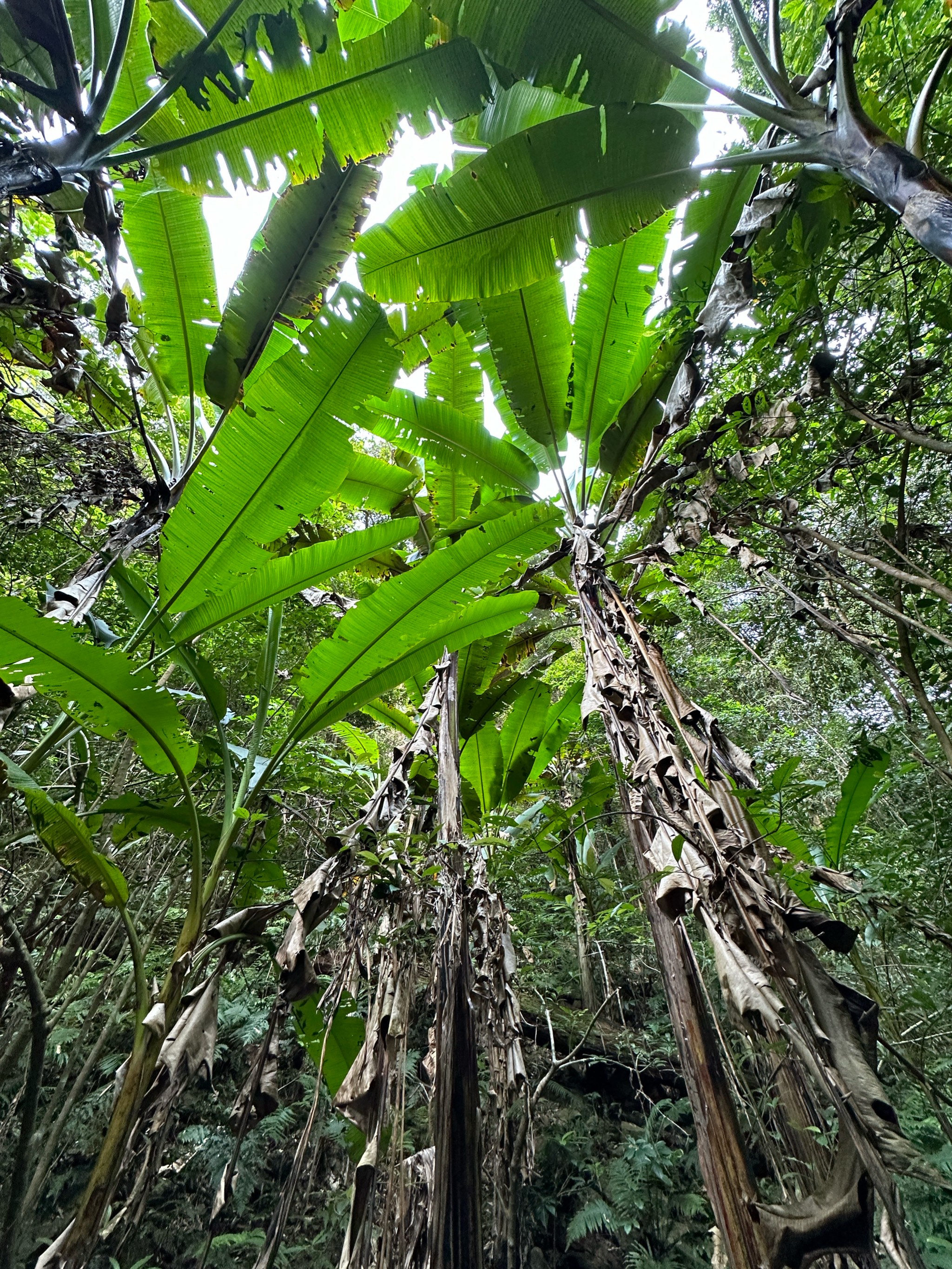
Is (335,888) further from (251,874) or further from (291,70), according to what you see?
(291,70)

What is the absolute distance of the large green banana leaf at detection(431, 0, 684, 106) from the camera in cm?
122

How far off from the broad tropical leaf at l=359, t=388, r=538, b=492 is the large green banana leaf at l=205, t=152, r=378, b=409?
2.21 ft

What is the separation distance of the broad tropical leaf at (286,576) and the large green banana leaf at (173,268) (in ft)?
1.86

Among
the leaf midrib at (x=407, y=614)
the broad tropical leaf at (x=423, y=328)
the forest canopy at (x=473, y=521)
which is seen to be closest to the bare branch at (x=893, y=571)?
the forest canopy at (x=473, y=521)

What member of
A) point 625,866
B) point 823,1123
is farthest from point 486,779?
point 625,866

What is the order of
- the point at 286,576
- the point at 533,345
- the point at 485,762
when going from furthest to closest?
the point at 485,762 < the point at 533,345 < the point at 286,576

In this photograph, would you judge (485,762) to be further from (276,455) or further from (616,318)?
(616,318)

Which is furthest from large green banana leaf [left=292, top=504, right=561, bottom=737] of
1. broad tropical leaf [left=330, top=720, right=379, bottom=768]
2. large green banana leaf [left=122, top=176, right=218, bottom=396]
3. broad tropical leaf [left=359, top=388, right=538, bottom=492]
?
broad tropical leaf [left=330, top=720, right=379, bottom=768]

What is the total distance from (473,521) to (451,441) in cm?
34

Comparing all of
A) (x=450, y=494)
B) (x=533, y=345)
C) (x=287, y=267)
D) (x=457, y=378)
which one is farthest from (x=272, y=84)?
(x=450, y=494)

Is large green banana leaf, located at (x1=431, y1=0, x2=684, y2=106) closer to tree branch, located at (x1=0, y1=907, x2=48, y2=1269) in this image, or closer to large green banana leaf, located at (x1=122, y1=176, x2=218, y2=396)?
large green banana leaf, located at (x1=122, y1=176, x2=218, y2=396)

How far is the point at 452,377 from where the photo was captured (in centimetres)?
268

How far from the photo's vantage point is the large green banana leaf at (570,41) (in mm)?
1225

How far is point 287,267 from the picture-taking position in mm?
1511
